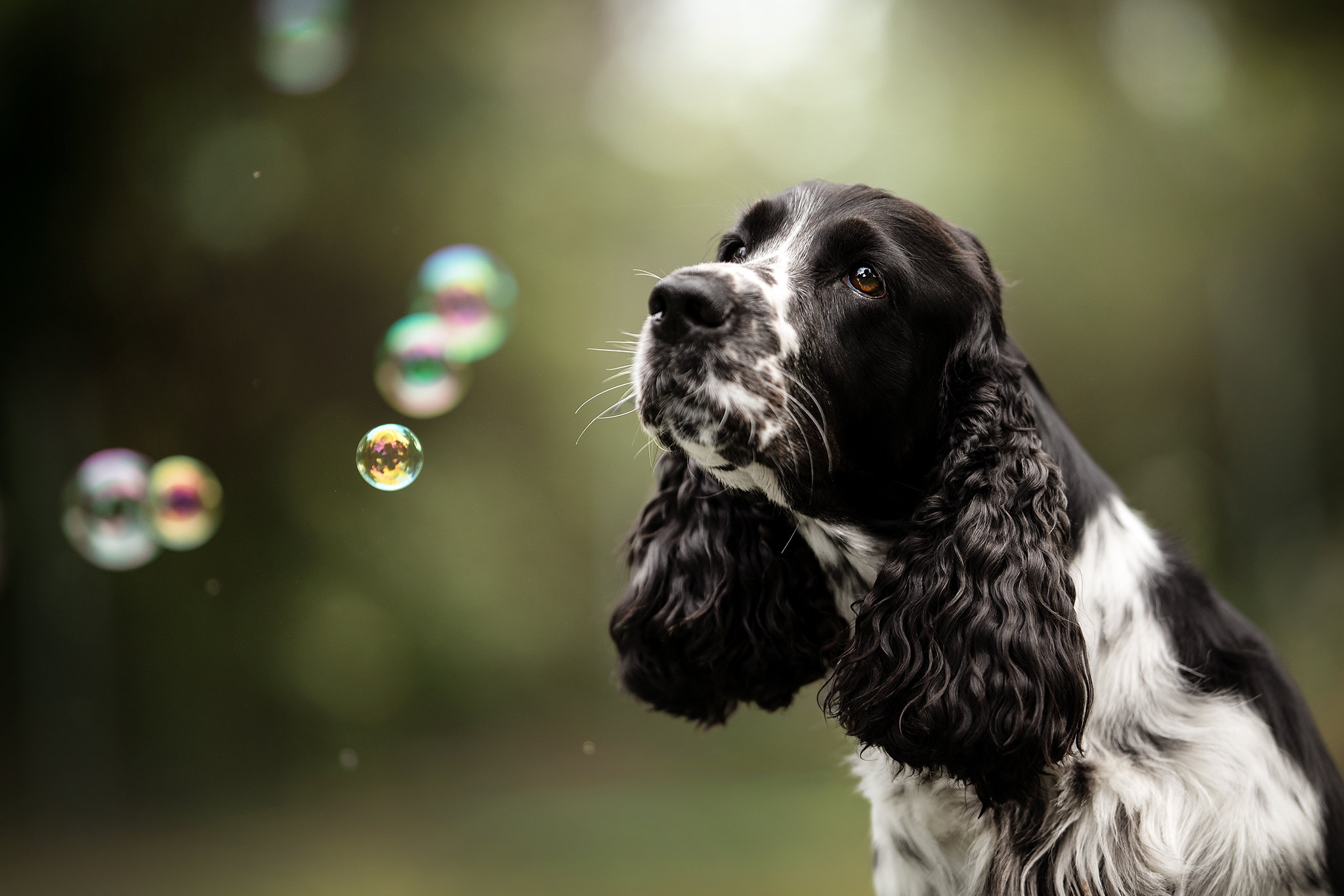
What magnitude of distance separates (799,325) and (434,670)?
431 centimetres

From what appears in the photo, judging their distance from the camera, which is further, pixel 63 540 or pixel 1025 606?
pixel 63 540

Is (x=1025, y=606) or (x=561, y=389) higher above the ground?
(x=1025, y=606)

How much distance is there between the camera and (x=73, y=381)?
496 centimetres

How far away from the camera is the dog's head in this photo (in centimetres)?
164

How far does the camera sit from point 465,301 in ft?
11.0

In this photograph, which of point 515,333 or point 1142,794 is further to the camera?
point 515,333

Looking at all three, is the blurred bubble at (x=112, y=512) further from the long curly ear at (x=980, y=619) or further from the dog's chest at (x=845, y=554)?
the long curly ear at (x=980, y=619)

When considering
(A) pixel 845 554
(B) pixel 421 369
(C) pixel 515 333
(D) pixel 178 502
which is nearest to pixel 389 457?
(B) pixel 421 369

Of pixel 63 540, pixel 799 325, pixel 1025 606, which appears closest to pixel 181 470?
pixel 63 540

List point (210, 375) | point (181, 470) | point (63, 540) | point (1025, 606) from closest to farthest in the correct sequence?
point (1025, 606) < point (181, 470) < point (63, 540) < point (210, 375)

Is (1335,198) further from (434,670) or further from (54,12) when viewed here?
(54,12)

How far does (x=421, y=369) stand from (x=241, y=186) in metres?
2.91

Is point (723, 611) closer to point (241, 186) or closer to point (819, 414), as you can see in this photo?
point (819, 414)

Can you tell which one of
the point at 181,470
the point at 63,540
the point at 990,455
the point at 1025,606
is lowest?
the point at 63,540
